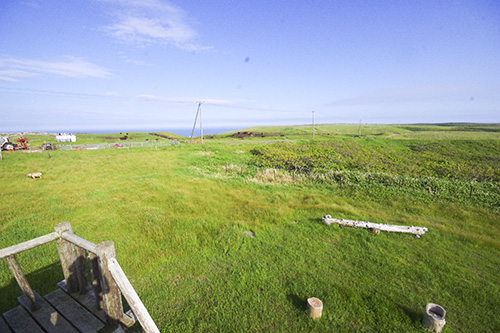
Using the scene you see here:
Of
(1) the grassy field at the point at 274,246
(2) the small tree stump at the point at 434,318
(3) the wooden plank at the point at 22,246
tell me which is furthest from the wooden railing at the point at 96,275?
(2) the small tree stump at the point at 434,318

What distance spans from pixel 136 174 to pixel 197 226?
13543 millimetres

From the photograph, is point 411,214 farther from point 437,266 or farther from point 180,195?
point 180,195

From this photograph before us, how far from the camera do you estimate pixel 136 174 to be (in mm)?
21297

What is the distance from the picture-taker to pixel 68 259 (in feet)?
15.6

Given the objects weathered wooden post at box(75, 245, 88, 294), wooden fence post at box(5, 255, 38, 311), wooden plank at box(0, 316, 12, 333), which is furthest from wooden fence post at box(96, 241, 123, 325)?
wooden plank at box(0, 316, 12, 333)

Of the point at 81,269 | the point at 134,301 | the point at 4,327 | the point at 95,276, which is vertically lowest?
the point at 4,327

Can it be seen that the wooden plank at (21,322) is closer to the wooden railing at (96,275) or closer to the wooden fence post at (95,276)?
the wooden railing at (96,275)

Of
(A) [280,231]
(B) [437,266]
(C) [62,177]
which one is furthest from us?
(C) [62,177]

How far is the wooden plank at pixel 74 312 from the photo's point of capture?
416 cm

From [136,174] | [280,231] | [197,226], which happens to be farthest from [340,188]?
[136,174]

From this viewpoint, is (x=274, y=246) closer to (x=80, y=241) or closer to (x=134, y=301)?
(x=134, y=301)

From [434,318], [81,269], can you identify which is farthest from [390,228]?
[81,269]

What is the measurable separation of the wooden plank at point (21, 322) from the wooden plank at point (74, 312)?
368mm

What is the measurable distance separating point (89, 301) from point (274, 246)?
262 inches
